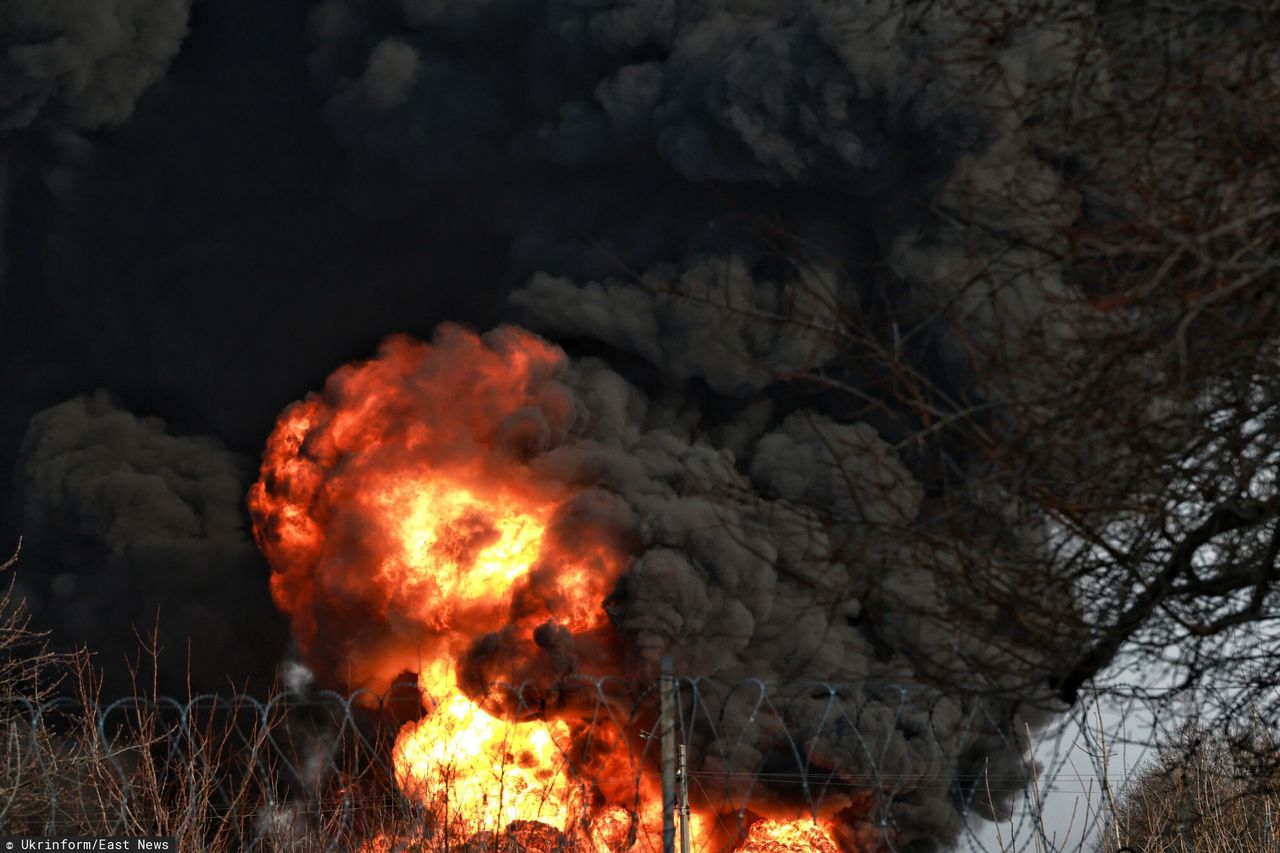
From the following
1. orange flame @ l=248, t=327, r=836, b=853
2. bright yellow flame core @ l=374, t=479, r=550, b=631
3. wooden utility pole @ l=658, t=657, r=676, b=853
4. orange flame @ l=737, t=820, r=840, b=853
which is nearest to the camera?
wooden utility pole @ l=658, t=657, r=676, b=853

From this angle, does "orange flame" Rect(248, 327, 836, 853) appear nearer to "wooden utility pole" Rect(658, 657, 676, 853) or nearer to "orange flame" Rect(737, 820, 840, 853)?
"orange flame" Rect(737, 820, 840, 853)

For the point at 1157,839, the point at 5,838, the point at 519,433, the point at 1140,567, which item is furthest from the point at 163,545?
the point at 1140,567

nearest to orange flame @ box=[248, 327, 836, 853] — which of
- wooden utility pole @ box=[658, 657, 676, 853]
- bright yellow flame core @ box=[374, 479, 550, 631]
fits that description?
bright yellow flame core @ box=[374, 479, 550, 631]

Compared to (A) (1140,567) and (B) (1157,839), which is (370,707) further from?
(A) (1140,567)

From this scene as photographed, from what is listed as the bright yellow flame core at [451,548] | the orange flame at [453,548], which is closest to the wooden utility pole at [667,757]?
the orange flame at [453,548]

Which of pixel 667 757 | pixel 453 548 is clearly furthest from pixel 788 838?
pixel 667 757

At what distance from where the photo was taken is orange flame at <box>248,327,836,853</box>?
1260 inches

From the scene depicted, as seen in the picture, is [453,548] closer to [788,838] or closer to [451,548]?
[451,548]

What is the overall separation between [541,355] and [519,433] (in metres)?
2.17

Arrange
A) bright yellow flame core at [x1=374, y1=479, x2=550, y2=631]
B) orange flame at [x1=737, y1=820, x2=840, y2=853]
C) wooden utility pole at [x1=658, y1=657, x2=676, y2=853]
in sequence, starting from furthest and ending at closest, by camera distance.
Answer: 1. bright yellow flame core at [x1=374, y1=479, x2=550, y2=631]
2. orange flame at [x1=737, y1=820, x2=840, y2=853]
3. wooden utility pole at [x1=658, y1=657, x2=676, y2=853]

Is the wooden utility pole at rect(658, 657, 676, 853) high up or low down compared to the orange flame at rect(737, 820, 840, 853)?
up

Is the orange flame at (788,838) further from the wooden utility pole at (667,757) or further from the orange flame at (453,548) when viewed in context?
the wooden utility pole at (667,757)

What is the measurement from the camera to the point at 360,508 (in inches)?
1337

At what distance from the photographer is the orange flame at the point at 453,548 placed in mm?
32000
